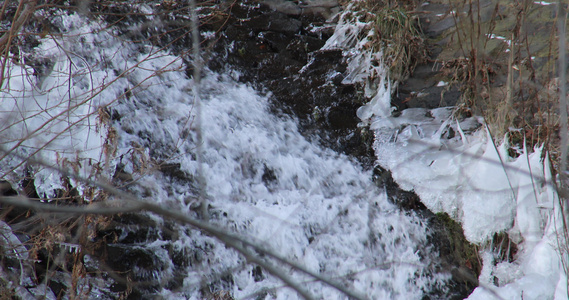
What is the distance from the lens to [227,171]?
3572mm

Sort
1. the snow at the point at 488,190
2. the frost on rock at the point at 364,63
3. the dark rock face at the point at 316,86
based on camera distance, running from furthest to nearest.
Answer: the frost on rock at the point at 364,63
the dark rock face at the point at 316,86
the snow at the point at 488,190

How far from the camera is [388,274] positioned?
3.05 meters

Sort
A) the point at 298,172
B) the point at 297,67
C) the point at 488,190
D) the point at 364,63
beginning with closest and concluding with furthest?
1. the point at 488,190
2. the point at 298,172
3. the point at 364,63
4. the point at 297,67

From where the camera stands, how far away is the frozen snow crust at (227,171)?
3.05 meters

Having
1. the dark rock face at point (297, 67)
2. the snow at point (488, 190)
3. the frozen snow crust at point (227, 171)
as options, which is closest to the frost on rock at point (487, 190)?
the snow at point (488, 190)

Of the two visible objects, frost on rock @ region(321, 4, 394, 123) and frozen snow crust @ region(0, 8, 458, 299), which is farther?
frost on rock @ region(321, 4, 394, 123)

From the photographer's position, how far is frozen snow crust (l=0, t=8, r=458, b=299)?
3.05m

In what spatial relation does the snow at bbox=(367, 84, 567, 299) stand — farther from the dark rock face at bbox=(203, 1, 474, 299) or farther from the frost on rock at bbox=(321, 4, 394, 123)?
the frost on rock at bbox=(321, 4, 394, 123)

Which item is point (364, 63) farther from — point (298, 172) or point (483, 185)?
point (483, 185)

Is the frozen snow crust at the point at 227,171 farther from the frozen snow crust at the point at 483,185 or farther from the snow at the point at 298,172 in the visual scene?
the frozen snow crust at the point at 483,185

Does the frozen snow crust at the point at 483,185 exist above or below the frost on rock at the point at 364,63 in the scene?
below

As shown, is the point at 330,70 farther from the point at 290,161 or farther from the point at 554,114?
the point at 554,114

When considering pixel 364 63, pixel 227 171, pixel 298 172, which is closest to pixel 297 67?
pixel 364 63


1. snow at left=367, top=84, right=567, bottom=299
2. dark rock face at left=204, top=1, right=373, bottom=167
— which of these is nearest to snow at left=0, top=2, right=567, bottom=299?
snow at left=367, top=84, right=567, bottom=299
